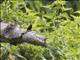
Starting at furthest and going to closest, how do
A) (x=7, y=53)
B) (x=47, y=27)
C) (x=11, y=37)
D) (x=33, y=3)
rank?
(x=33, y=3), (x=47, y=27), (x=7, y=53), (x=11, y=37)

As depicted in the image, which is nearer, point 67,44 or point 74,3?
point 67,44

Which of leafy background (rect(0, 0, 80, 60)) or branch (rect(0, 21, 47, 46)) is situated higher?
branch (rect(0, 21, 47, 46))

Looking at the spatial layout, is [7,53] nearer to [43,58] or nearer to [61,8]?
[43,58]

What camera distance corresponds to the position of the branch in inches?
29.0

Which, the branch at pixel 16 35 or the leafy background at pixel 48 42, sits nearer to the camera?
the branch at pixel 16 35

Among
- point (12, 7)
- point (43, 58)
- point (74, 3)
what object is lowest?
point (74, 3)

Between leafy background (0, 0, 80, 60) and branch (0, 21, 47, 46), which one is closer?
branch (0, 21, 47, 46)

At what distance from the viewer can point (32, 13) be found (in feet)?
3.24

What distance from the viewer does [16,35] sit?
0.74 meters

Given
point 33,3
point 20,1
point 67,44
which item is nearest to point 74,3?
point 33,3

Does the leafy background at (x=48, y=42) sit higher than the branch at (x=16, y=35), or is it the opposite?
the branch at (x=16, y=35)

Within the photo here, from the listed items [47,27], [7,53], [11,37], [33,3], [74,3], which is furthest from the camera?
[74,3]

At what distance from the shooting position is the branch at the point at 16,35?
0.74 metres

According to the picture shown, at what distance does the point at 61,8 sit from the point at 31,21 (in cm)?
12
